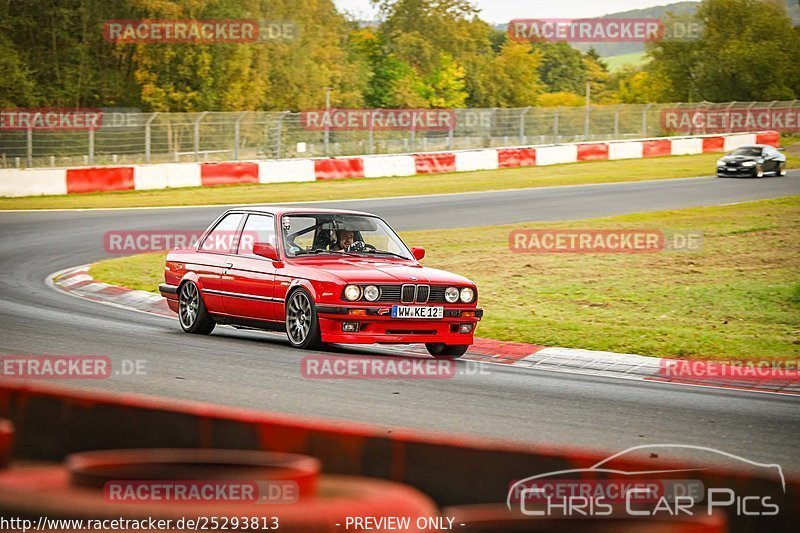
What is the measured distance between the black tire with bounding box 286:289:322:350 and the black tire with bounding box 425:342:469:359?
1254 mm

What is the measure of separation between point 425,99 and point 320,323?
83014 millimetres

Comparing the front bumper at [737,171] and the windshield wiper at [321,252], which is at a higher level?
the front bumper at [737,171]

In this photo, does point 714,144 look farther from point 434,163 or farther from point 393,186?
point 393,186

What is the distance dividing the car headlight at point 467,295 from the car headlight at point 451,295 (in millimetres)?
73

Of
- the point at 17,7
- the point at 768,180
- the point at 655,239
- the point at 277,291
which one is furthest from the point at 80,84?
the point at 277,291

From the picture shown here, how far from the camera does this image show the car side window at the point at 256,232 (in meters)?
11.7

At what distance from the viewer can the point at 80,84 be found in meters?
57.5

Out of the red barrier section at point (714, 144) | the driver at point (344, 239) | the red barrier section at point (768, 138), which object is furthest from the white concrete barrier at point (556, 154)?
Answer: the driver at point (344, 239)

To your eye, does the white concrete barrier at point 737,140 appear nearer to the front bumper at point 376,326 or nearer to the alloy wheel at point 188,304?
the alloy wheel at point 188,304

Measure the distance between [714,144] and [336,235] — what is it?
132ft

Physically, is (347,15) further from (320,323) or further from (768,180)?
(320,323)

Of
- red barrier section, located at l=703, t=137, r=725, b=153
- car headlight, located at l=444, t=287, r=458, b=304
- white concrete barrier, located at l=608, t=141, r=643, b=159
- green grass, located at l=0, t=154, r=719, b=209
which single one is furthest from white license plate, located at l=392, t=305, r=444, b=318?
red barrier section, located at l=703, t=137, r=725, b=153

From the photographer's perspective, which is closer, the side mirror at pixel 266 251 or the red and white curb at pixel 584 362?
the red and white curb at pixel 584 362

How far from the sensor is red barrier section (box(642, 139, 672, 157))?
46812 millimetres
